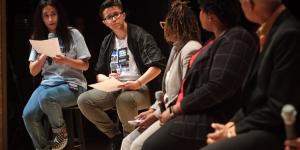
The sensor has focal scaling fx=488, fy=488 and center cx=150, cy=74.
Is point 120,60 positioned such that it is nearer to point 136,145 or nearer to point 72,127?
point 72,127

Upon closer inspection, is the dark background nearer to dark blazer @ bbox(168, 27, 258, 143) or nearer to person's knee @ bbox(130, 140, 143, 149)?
person's knee @ bbox(130, 140, 143, 149)

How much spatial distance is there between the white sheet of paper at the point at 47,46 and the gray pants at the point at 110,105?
1.10ft

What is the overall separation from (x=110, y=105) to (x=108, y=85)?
192 mm

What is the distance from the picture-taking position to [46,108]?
3238 millimetres

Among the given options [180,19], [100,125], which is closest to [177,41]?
[180,19]

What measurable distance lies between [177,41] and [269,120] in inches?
37.6

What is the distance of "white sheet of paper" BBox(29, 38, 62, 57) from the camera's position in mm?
3129

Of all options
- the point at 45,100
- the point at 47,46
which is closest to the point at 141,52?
the point at 47,46

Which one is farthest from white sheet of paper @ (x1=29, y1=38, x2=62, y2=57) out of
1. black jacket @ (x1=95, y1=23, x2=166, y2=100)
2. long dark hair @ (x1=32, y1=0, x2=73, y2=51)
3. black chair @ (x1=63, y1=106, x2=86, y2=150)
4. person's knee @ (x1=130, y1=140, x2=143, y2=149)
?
person's knee @ (x1=130, y1=140, x2=143, y2=149)

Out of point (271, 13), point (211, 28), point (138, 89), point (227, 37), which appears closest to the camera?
point (271, 13)

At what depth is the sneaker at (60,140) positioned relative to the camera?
3.27 metres

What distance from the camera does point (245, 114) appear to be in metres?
1.80

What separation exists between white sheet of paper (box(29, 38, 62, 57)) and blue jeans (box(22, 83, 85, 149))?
0.84 feet

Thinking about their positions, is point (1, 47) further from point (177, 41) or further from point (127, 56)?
point (177, 41)
